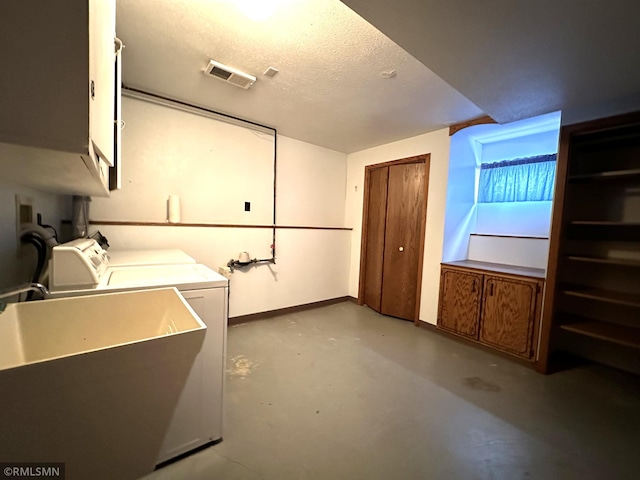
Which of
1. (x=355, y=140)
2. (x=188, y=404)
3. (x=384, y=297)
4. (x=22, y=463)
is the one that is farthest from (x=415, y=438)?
(x=355, y=140)

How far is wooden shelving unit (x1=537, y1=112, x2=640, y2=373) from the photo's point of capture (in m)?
2.05

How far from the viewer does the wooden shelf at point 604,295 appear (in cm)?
191

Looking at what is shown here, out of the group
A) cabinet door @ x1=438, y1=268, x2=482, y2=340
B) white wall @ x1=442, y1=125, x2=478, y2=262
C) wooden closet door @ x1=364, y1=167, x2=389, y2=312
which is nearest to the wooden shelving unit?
cabinet door @ x1=438, y1=268, x2=482, y2=340

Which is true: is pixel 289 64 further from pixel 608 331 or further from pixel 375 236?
pixel 608 331

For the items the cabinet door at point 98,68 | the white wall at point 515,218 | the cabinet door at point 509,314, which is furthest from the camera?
the white wall at point 515,218

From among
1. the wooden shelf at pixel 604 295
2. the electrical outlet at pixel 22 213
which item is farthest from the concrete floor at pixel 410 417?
the electrical outlet at pixel 22 213

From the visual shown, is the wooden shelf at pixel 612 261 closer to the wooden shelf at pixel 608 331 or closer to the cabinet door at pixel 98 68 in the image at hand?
the wooden shelf at pixel 608 331

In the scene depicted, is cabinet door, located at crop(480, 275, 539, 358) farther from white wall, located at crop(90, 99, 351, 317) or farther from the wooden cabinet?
white wall, located at crop(90, 99, 351, 317)

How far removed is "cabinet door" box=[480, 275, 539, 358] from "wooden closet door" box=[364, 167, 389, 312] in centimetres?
138

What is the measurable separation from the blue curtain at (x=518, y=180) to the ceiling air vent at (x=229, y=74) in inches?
117

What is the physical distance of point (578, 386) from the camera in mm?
2037

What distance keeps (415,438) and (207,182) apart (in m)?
2.89

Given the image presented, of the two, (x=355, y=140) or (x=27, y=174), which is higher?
(x=355, y=140)

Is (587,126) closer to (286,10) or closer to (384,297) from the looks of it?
(286,10)
